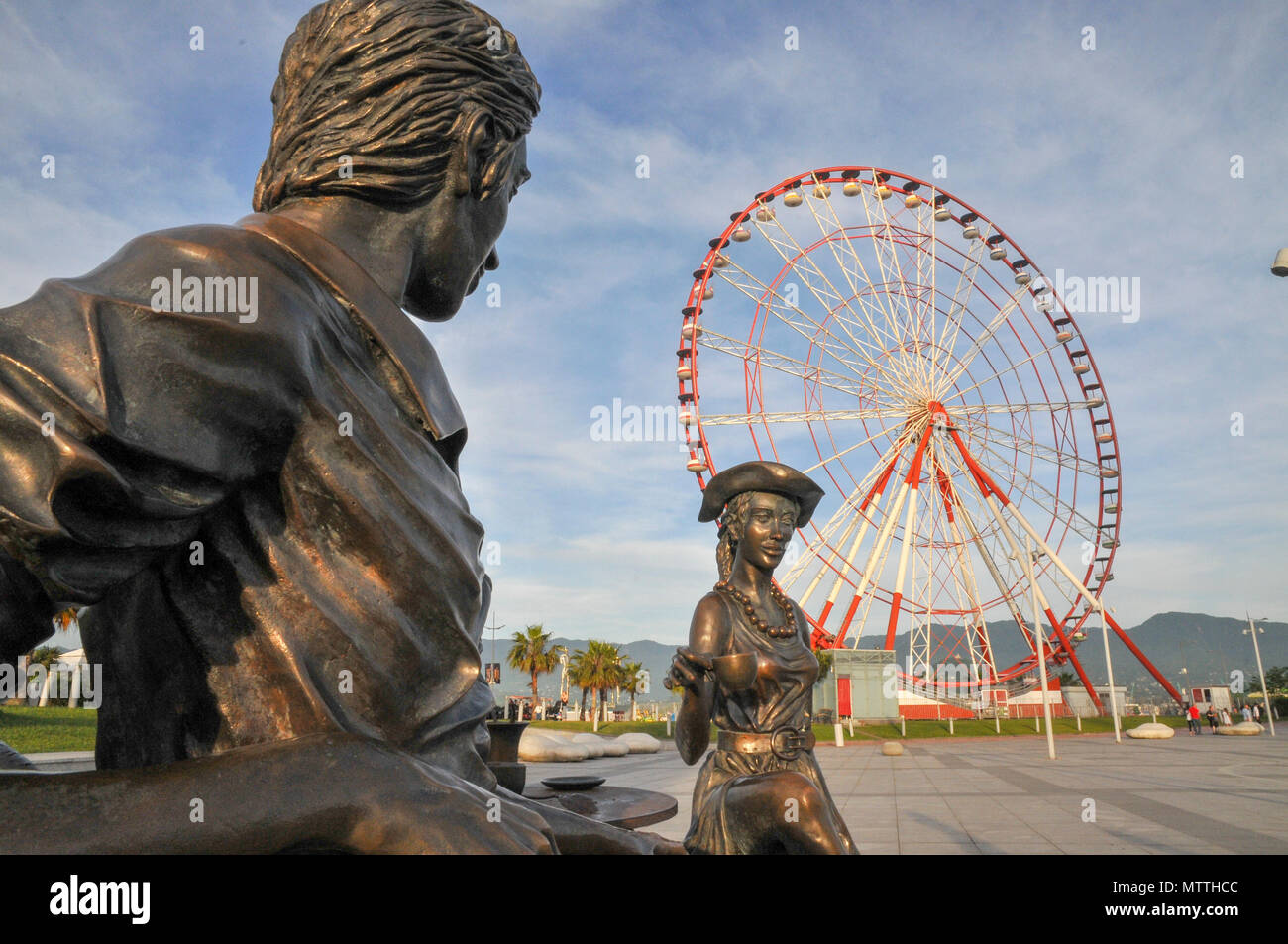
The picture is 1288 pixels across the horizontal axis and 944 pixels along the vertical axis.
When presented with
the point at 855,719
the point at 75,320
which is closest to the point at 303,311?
the point at 75,320

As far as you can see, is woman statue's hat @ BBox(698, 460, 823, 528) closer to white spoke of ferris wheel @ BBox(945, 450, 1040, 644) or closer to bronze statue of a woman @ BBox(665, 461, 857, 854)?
bronze statue of a woman @ BBox(665, 461, 857, 854)

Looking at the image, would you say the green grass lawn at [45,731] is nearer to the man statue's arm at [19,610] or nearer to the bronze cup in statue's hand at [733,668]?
the bronze cup in statue's hand at [733,668]

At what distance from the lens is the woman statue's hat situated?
334cm

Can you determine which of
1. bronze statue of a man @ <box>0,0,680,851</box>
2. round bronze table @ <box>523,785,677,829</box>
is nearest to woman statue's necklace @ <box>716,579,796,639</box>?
round bronze table @ <box>523,785,677,829</box>

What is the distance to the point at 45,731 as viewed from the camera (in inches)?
782

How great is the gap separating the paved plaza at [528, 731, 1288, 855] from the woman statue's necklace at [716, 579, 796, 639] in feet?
4.45

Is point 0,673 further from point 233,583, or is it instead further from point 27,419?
point 27,419

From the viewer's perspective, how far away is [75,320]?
811 millimetres

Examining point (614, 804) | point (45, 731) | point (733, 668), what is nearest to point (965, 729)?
point (45, 731)

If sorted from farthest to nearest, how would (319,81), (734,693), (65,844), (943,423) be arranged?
1. (943,423)
2. (734,693)
3. (319,81)
4. (65,844)

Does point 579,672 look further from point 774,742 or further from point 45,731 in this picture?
point 774,742

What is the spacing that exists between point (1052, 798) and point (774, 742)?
33.9 ft

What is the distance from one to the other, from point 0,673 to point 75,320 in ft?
1.37
